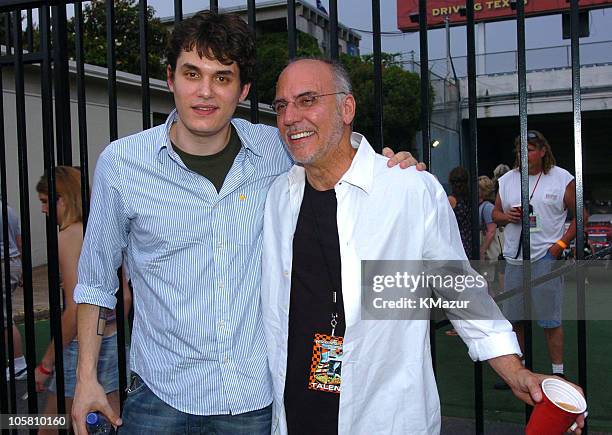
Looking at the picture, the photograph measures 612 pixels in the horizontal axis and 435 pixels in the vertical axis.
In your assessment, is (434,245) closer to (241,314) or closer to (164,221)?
(241,314)

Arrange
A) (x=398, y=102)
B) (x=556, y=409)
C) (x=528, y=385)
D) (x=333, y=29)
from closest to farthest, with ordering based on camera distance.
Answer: (x=556, y=409)
(x=528, y=385)
(x=333, y=29)
(x=398, y=102)

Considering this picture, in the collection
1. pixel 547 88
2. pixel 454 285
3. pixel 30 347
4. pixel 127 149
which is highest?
pixel 547 88

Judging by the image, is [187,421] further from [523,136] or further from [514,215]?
[514,215]

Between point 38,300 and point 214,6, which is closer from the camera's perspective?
point 214,6

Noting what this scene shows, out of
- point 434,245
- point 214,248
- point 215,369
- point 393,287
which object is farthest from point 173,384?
point 434,245

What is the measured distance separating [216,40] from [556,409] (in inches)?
54.3

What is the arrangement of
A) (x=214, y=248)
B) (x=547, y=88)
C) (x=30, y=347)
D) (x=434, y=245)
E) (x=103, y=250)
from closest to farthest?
(x=434, y=245) < (x=214, y=248) < (x=103, y=250) < (x=30, y=347) < (x=547, y=88)

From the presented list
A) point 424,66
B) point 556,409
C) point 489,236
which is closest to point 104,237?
point 424,66

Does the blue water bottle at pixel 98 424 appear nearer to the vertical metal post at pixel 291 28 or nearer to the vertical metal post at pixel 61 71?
the vertical metal post at pixel 61 71

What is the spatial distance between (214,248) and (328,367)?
19.5 inches

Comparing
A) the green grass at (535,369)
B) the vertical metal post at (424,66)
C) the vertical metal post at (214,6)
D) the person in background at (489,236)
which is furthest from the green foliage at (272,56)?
the vertical metal post at (424,66)

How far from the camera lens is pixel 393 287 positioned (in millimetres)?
1893

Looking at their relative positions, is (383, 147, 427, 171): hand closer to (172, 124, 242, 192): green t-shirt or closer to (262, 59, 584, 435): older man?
(262, 59, 584, 435): older man

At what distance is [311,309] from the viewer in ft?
6.36
